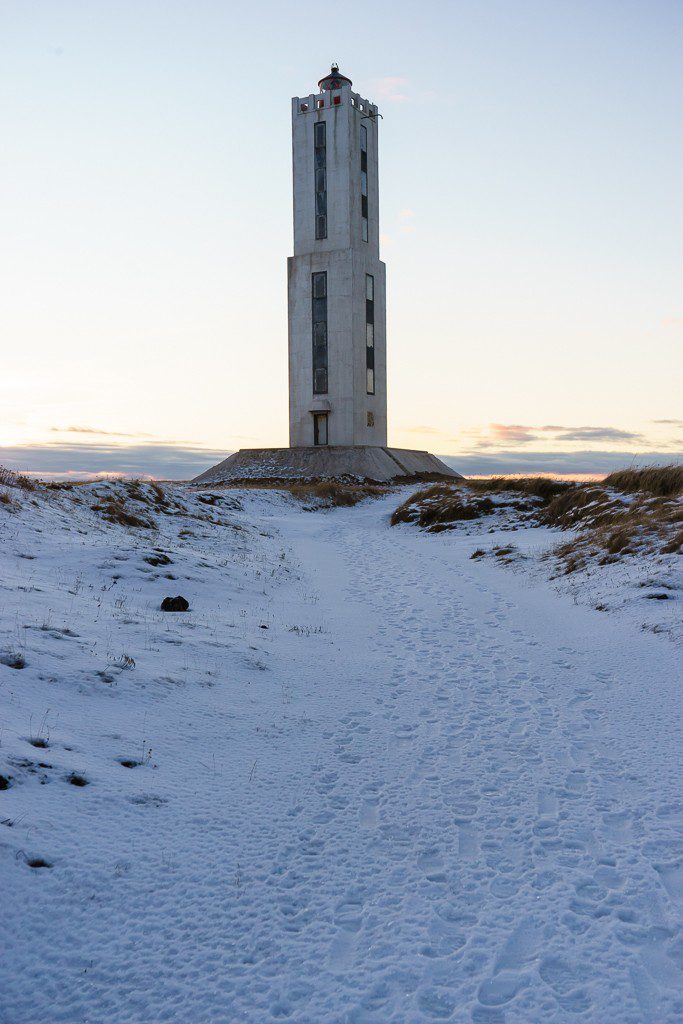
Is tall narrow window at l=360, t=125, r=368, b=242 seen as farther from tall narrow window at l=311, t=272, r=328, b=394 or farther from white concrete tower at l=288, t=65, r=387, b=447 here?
Result: tall narrow window at l=311, t=272, r=328, b=394

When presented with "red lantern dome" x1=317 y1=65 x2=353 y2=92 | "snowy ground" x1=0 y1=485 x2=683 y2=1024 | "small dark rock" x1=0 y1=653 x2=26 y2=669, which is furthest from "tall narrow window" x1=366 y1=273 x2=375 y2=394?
"small dark rock" x1=0 y1=653 x2=26 y2=669

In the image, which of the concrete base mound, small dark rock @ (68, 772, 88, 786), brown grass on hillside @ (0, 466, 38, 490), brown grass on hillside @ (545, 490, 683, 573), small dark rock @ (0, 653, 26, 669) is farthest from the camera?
the concrete base mound

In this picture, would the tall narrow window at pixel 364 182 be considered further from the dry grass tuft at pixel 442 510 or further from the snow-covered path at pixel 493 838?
the snow-covered path at pixel 493 838

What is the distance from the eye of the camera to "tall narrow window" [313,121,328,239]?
51.2 m

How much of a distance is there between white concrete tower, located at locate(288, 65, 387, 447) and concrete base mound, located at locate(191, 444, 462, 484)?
2702 millimetres

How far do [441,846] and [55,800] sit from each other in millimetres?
2705

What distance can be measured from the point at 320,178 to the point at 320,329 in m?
10.9

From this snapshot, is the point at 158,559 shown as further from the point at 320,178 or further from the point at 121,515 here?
the point at 320,178

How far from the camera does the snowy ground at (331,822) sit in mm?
3578

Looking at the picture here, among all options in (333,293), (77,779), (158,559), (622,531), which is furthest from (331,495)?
(77,779)

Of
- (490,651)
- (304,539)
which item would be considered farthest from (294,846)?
(304,539)

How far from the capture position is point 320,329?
171ft

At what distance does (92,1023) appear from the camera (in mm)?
3354

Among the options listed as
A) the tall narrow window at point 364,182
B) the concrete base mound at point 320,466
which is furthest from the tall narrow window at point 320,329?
the concrete base mound at point 320,466
